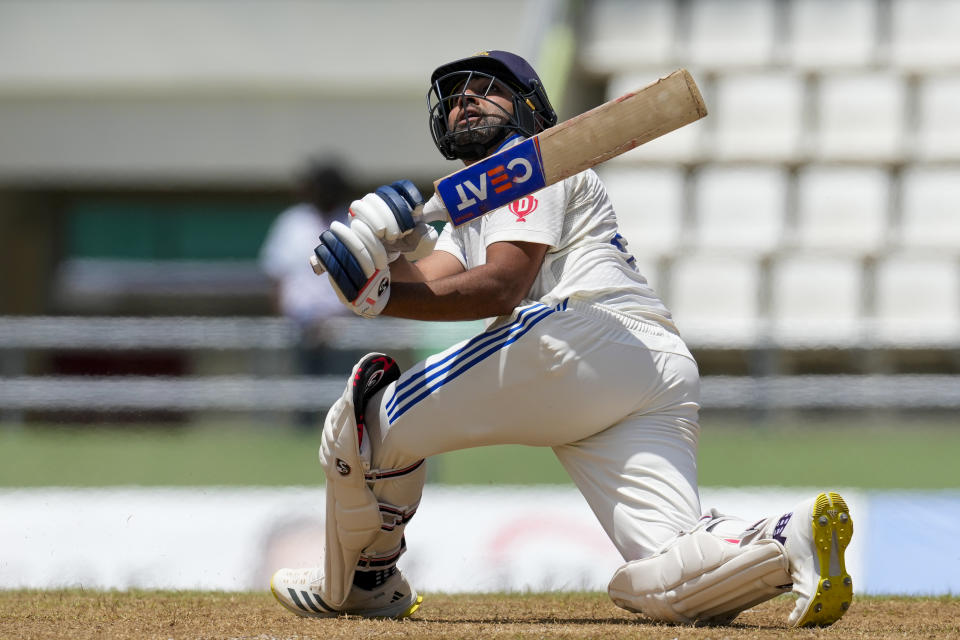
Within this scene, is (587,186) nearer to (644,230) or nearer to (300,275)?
(300,275)

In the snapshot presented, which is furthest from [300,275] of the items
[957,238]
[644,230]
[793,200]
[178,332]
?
[957,238]

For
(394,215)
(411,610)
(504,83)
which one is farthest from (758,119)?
(394,215)

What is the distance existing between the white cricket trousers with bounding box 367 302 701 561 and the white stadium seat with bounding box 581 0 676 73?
8.52 meters

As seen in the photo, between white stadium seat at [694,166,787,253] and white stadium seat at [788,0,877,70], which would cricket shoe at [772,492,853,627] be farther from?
white stadium seat at [788,0,877,70]

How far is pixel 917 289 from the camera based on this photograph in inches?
420

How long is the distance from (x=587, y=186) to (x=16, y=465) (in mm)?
4838

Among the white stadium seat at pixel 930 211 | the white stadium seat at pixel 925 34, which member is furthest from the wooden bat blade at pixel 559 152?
the white stadium seat at pixel 925 34

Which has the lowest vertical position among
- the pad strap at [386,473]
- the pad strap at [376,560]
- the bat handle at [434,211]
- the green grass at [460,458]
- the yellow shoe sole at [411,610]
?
the green grass at [460,458]

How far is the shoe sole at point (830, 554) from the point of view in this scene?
303cm

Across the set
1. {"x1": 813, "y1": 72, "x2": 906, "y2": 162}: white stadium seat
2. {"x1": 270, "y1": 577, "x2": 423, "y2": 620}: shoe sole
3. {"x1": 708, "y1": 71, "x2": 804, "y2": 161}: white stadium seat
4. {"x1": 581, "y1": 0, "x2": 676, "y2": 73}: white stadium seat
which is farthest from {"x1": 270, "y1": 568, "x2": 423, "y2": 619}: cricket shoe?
{"x1": 581, "y1": 0, "x2": 676, "y2": 73}: white stadium seat

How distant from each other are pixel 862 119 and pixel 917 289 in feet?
5.09

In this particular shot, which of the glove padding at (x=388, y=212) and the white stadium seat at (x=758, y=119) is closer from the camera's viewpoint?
the glove padding at (x=388, y=212)

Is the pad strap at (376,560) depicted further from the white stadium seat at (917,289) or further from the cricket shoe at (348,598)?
the white stadium seat at (917,289)

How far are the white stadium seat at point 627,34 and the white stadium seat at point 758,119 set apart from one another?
69 centimetres
